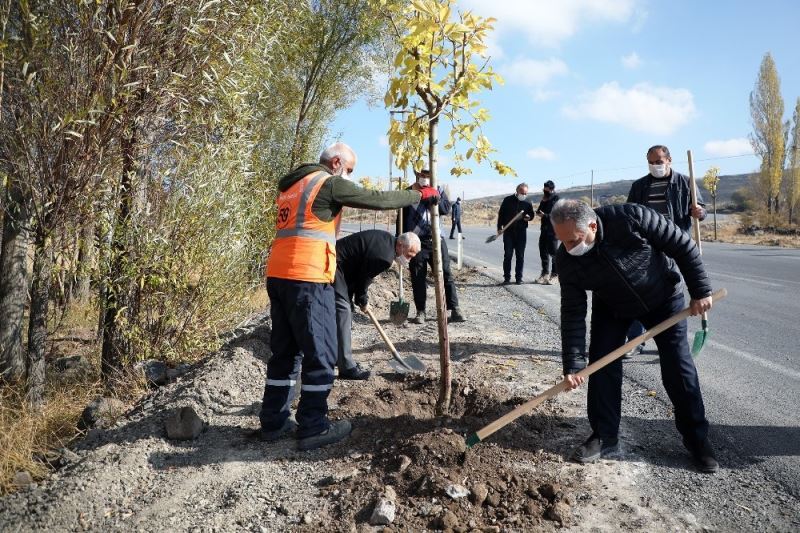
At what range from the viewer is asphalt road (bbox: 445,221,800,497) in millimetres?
Result: 3338

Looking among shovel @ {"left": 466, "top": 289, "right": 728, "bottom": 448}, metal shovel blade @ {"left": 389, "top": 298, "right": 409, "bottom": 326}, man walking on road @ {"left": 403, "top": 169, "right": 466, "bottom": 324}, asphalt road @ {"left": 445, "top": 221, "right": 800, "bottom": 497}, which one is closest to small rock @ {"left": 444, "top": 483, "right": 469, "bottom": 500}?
shovel @ {"left": 466, "top": 289, "right": 728, "bottom": 448}

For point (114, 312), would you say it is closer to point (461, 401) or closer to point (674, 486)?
point (461, 401)

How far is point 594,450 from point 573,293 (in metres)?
0.94

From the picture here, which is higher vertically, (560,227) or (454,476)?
(560,227)

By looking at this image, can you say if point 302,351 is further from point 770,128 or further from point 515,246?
point 770,128

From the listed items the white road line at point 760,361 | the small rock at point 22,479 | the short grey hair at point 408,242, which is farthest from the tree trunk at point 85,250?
the white road line at point 760,361

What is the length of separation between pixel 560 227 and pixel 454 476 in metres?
1.49

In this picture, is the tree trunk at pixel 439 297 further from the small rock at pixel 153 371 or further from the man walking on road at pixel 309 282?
the small rock at pixel 153 371

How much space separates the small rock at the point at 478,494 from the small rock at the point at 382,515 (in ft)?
1.38

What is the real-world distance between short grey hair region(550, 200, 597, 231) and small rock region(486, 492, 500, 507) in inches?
58.2

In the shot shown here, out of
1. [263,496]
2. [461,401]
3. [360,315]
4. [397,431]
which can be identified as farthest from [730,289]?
[263,496]

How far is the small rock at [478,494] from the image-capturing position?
279 cm

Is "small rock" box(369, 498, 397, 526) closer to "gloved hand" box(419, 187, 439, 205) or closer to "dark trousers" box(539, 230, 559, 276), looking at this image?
"gloved hand" box(419, 187, 439, 205)

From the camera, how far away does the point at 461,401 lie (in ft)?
13.2
